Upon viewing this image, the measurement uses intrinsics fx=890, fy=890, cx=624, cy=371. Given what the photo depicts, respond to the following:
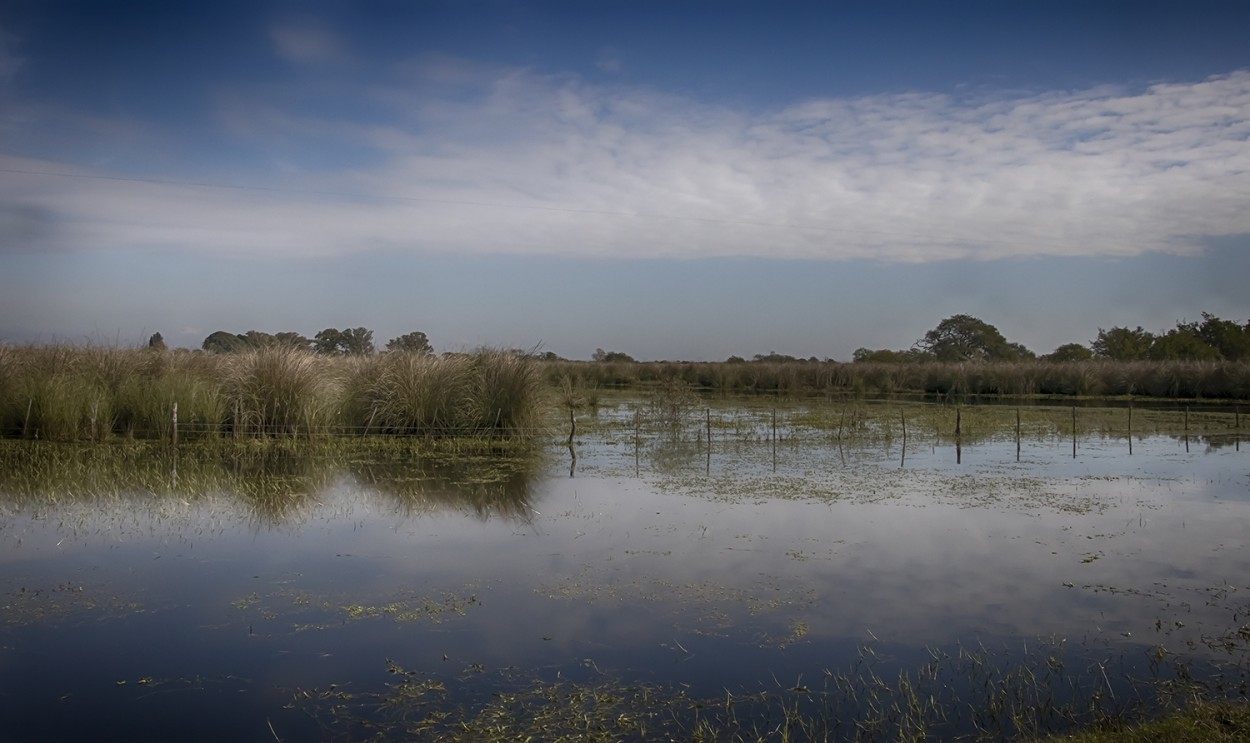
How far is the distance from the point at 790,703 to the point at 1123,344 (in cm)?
5995

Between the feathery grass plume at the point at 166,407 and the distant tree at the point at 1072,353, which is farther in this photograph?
the distant tree at the point at 1072,353

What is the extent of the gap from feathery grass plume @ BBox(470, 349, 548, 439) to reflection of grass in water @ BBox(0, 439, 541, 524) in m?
0.74

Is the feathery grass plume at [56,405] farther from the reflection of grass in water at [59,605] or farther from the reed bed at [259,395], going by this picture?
the reflection of grass in water at [59,605]

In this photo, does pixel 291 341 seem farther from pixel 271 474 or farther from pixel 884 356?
pixel 884 356

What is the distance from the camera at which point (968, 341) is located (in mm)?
61094

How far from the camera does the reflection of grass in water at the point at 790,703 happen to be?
462 centimetres

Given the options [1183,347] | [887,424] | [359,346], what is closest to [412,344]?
[359,346]

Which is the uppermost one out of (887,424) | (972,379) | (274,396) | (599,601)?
(972,379)

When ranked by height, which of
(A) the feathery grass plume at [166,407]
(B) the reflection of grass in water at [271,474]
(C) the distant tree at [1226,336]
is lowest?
(B) the reflection of grass in water at [271,474]

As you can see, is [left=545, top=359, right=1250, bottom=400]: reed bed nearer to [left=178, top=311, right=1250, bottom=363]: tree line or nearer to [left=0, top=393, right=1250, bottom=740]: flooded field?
[left=178, top=311, right=1250, bottom=363]: tree line

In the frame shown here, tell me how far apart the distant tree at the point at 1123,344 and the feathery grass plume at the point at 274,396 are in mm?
50877

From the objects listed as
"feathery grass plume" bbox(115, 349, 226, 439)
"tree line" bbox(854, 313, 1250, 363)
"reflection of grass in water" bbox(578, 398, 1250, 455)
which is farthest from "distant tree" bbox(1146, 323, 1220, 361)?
"feathery grass plume" bbox(115, 349, 226, 439)

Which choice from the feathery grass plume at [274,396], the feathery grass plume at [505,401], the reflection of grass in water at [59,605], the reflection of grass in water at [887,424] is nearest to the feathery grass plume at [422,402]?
the feathery grass plume at [505,401]

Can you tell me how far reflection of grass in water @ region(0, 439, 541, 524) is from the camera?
35.2ft
